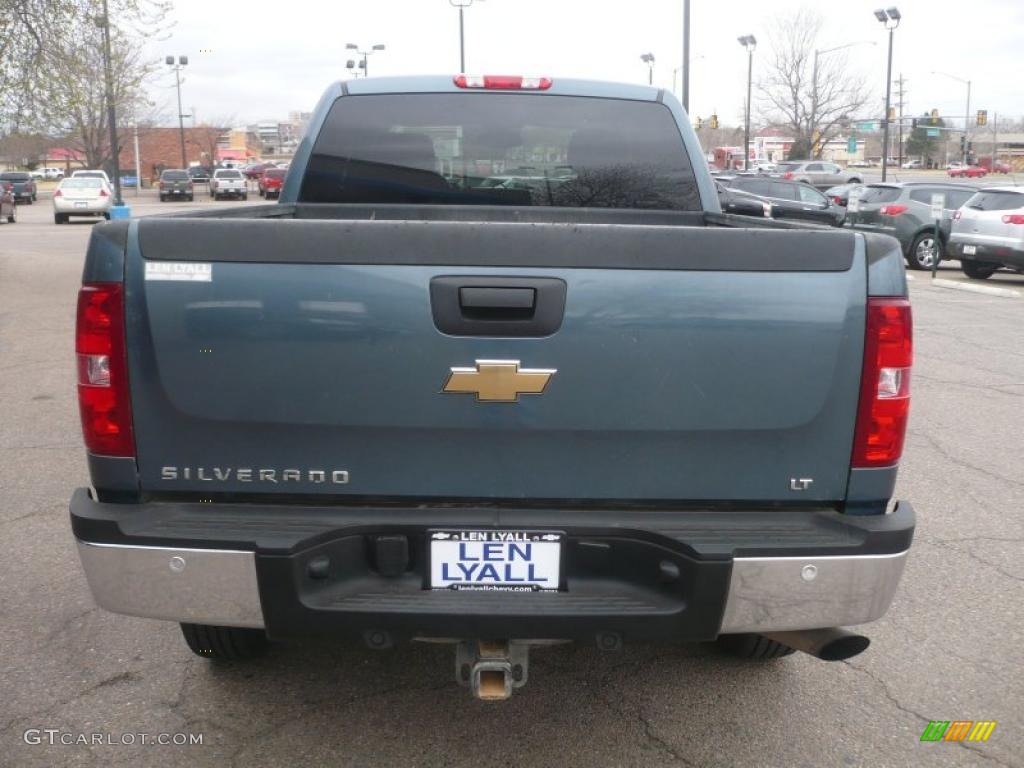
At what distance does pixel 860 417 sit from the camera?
2.68m

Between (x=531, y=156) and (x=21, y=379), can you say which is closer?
(x=531, y=156)

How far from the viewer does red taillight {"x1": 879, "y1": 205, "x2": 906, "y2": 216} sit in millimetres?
20125

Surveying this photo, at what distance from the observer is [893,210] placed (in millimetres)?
20203

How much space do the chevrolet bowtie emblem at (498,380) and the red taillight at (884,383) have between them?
0.83 metres

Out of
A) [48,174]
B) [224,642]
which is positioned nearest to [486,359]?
[224,642]

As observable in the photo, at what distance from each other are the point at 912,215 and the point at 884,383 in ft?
62.1

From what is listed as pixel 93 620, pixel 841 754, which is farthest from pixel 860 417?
pixel 93 620

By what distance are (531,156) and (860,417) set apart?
2.32 meters

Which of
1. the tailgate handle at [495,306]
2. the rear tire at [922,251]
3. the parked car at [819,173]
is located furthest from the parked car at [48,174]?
the tailgate handle at [495,306]

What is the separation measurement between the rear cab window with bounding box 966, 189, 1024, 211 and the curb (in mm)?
1380

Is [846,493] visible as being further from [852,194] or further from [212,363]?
[852,194]

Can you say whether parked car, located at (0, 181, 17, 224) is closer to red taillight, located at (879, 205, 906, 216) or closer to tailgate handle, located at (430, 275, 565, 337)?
red taillight, located at (879, 205, 906, 216)

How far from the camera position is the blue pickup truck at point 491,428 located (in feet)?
8.45

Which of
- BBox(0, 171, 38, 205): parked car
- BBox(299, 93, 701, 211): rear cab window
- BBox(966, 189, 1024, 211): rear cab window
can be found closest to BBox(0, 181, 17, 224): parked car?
BBox(0, 171, 38, 205): parked car
